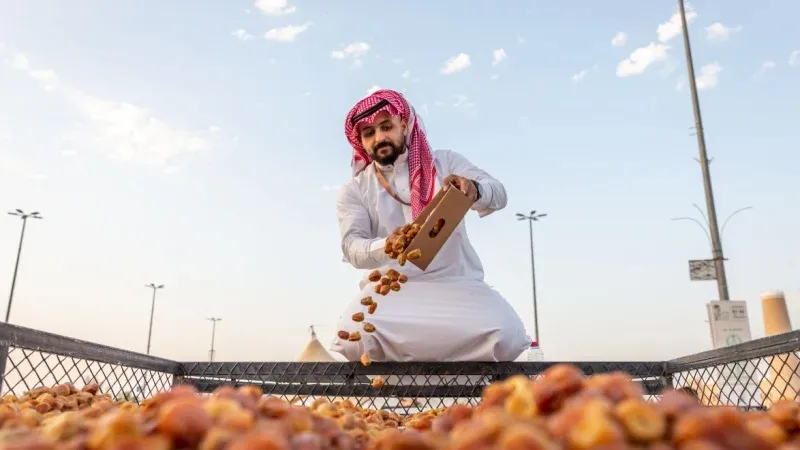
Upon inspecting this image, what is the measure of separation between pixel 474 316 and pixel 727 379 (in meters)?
1.07

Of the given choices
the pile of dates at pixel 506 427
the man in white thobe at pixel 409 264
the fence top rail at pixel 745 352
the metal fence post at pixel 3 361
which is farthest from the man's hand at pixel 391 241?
the pile of dates at pixel 506 427

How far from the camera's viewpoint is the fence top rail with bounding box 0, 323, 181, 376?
61.4 inches

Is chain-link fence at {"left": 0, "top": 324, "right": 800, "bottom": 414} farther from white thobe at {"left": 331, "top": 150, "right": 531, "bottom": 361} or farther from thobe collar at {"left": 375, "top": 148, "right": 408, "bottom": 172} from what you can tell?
thobe collar at {"left": 375, "top": 148, "right": 408, "bottom": 172}

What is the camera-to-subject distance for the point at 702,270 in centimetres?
821

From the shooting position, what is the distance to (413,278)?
9.56 ft

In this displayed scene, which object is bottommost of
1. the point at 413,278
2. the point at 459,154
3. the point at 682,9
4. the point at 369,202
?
the point at 413,278

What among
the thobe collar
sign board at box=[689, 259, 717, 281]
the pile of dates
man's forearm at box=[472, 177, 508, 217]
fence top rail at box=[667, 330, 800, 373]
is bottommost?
fence top rail at box=[667, 330, 800, 373]

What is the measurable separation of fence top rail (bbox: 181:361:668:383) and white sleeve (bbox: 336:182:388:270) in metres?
0.62

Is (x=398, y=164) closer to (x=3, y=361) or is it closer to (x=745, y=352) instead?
(x=745, y=352)

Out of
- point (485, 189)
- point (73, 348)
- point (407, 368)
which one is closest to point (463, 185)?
point (485, 189)

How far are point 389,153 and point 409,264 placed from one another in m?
0.60

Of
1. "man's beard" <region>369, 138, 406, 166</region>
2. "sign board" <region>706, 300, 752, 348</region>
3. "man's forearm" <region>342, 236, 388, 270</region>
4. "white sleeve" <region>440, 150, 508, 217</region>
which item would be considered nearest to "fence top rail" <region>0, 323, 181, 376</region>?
"man's forearm" <region>342, 236, 388, 270</region>

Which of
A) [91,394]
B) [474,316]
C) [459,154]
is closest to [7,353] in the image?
[91,394]

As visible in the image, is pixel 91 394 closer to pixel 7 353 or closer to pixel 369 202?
pixel 7 353
